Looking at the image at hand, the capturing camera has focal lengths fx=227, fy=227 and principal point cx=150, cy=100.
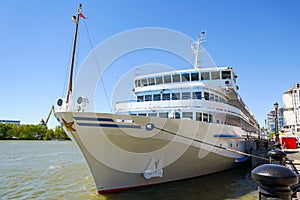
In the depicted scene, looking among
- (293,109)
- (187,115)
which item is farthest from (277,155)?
(293,109)

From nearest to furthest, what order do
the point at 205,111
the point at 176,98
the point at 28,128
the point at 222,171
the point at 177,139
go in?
the point at 177,139 → the point at 205,111 → the point at 176,98 → the point at 222,171 → the point at 28,128

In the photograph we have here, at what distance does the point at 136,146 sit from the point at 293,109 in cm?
6854

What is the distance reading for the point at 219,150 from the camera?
11414mm

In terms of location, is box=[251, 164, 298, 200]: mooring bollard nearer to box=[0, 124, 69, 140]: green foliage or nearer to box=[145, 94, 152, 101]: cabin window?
box=[145, 94, 152, 101]: cabin window

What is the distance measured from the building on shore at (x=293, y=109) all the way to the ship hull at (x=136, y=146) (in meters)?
55.3

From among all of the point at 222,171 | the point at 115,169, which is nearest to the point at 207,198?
the point at 115,169

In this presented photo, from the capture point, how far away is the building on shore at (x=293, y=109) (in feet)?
189

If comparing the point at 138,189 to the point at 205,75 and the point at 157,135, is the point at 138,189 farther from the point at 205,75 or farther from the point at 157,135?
the point at 205,75

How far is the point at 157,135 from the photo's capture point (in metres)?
8.52

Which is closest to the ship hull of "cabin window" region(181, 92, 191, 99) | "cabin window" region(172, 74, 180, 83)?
"cabin window" region(181, 92, 191, 99)

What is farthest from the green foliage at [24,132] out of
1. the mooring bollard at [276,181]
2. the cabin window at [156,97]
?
the mooring bollard at [276,181]

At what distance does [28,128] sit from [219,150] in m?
82.2

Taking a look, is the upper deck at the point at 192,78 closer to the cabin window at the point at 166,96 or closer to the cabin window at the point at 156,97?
the cabin window at the point at 156,97

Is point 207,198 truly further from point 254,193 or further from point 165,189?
point 254,193
